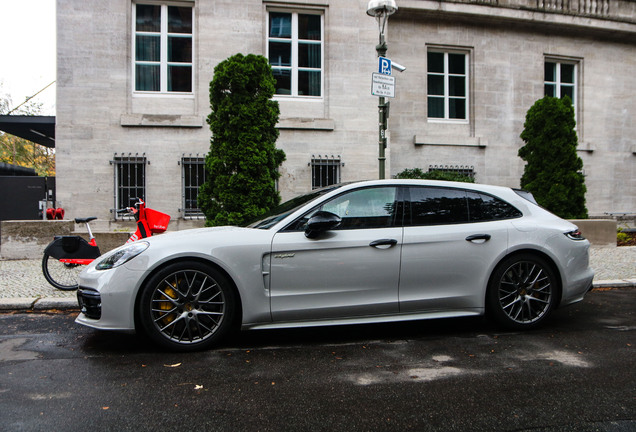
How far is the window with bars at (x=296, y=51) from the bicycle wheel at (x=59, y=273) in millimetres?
7367

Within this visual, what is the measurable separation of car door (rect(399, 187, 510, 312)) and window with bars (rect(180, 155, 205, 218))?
27.5 feet

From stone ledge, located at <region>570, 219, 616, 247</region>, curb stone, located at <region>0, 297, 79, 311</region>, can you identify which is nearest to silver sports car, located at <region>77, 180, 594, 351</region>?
curb stone, located at <region>0, 297, 79, 311</region>

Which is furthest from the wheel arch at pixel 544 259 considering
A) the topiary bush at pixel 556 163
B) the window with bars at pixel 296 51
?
the window with bars at pixel 296 51

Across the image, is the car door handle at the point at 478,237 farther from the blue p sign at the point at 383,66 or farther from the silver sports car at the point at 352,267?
the blue p sign at the point at 383,66

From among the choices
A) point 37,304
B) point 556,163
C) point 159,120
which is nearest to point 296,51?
point 159,120

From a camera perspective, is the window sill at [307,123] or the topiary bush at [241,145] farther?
the window sill at [307,123]

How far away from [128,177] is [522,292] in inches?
394

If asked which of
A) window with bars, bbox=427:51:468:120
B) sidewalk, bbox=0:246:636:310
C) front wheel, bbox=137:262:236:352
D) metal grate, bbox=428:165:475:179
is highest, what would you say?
window with bars, bbox=427:51:468:120

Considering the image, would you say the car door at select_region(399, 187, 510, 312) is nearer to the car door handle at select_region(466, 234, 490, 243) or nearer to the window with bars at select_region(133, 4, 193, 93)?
the car door handle at select_region(466, 234, 490, 243)

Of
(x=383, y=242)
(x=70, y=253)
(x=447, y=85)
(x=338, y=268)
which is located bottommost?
(x=70, y=253)

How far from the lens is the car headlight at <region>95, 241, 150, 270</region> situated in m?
4.13

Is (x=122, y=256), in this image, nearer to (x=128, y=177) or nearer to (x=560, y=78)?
(x=128, y=177)

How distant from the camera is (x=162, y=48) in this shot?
482 inches

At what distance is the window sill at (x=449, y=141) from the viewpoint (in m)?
14.0
